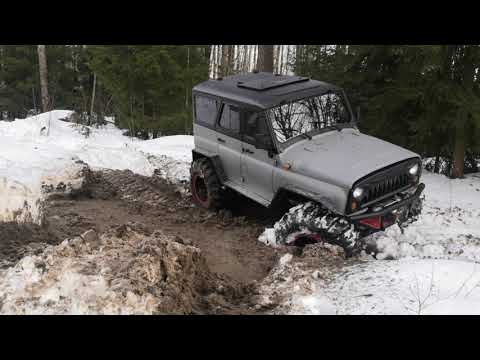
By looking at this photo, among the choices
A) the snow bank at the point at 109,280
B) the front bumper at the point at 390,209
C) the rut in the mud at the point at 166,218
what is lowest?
the rut in the mud at the point at 166,218

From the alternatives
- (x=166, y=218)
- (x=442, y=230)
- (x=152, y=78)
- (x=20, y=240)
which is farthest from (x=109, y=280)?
(x=152, y=78)

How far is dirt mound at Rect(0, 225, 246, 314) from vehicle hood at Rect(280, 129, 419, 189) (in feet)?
6.02

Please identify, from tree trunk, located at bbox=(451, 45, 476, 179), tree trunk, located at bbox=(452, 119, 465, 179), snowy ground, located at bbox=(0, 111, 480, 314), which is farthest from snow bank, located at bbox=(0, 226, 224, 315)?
tree trunk, located at bbox=(452, 119, 465, 179)

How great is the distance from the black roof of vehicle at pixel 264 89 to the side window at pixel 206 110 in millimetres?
135

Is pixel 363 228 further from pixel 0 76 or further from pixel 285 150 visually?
pixel 0 76

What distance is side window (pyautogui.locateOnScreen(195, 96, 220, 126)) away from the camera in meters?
7.48

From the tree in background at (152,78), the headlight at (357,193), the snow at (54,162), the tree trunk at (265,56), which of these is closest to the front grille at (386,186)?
the headlight at (357,193)

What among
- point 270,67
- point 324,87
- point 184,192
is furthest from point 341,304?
point 270,67

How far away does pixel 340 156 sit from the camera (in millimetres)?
6102

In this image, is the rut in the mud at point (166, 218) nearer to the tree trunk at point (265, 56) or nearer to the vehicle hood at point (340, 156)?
the vehicle hood at point (340, 156)

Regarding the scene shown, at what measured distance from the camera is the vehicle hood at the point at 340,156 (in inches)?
226

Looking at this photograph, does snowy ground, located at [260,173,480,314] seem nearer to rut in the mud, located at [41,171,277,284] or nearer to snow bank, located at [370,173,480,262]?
snow bank, located at [370,173,480,262]

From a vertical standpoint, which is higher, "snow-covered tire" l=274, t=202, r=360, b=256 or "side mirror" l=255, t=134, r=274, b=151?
"side mirror" l=255, t=134, r=274, b=151

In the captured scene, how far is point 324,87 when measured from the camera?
702 cm
